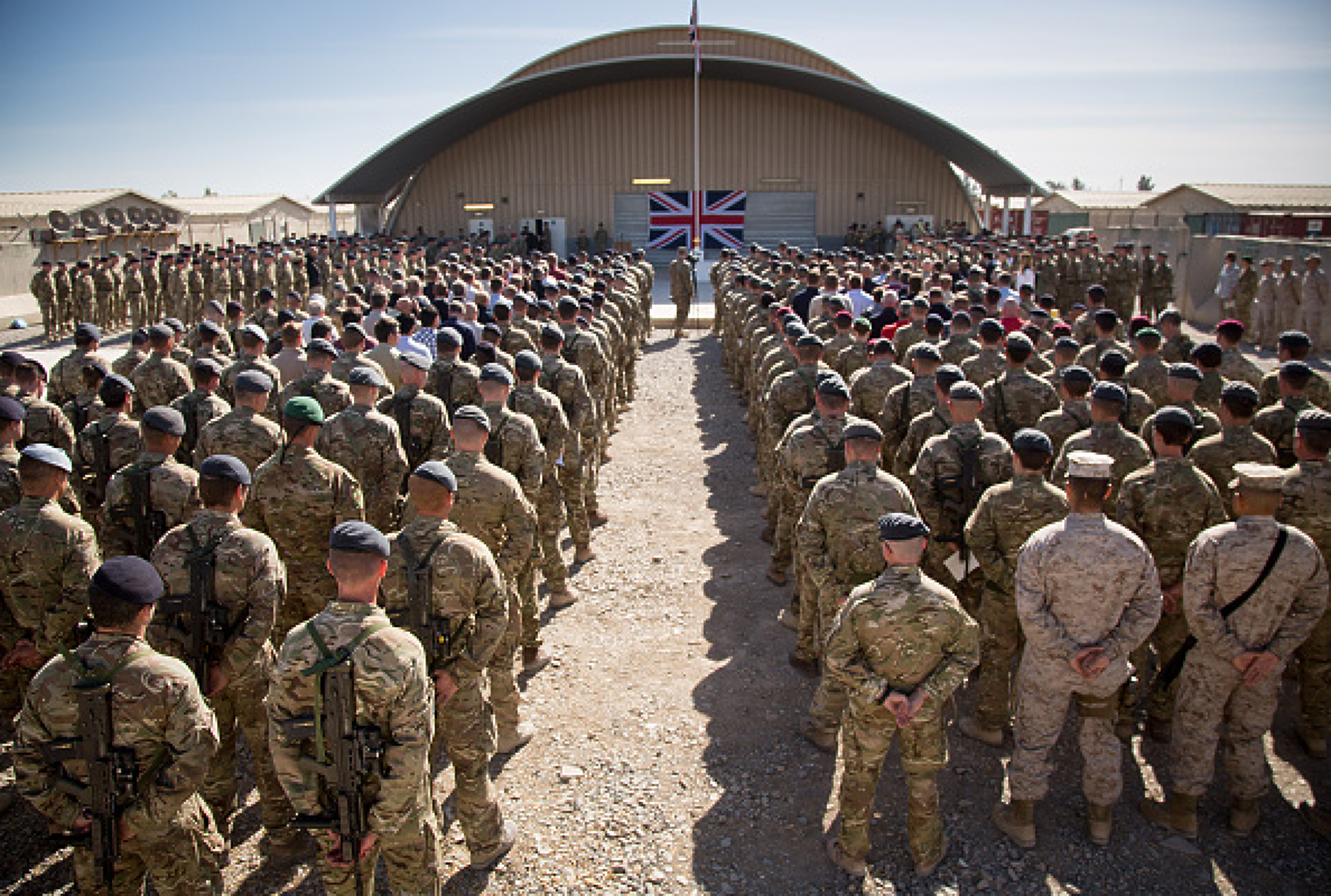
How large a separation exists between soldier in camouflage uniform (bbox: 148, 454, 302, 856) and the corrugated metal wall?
30.7 m

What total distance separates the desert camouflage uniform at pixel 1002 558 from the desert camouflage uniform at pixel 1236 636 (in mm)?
797

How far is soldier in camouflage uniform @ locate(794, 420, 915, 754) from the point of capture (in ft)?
16.8

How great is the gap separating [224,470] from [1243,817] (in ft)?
18.2

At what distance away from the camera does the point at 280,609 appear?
5.12 meters

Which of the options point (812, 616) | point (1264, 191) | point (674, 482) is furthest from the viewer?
point (1264, 191)

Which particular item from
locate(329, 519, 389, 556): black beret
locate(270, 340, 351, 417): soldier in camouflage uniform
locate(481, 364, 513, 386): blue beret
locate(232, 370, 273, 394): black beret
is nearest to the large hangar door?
locate(270, 340, 351, 417): soldier in camouflage uniform

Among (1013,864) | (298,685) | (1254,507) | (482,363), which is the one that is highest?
(482,363)

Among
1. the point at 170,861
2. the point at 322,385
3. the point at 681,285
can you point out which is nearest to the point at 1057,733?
the point at 170,861

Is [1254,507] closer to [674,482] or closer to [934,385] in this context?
[934,385]

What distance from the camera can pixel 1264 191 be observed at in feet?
134

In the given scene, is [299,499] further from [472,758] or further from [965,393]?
[965,393]

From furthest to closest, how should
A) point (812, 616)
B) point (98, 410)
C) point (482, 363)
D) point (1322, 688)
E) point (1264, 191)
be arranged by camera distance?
point (1264, 191) → point (482, 363) → point (98, 410) → point (812, 616) → point (1322, 688)

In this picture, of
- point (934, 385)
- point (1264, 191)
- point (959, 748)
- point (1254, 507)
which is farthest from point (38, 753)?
point (1264, 191)

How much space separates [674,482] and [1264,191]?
42576 millimetres
